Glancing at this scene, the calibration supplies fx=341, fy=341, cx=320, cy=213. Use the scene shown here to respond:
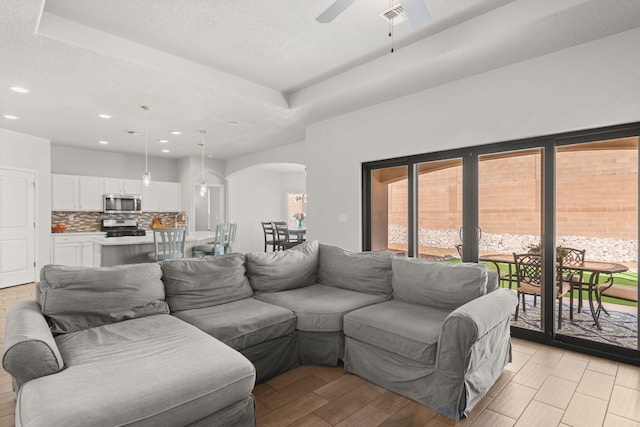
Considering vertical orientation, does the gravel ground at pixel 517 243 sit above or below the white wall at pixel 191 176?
below

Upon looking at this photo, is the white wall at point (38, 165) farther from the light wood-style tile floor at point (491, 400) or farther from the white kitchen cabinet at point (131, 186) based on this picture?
the light wood-style tile floor at point (491, 400)

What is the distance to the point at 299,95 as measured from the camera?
14.7 feet

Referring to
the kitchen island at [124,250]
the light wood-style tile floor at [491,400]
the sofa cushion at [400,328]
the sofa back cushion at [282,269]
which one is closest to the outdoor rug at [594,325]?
the light wood-style tile floor at [491,400]

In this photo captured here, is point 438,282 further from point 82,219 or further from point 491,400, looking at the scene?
point 82,219

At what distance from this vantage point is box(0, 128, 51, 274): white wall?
575 centimetres

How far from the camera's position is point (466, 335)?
1.97 m

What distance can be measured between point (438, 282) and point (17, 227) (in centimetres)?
691

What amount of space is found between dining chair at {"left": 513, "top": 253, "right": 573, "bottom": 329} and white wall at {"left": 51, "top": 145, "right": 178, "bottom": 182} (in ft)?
26.2

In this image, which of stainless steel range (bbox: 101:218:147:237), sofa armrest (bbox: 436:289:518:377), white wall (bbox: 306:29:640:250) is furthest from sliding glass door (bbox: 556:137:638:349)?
stainless steel range (bbox: 101:218:147:237)

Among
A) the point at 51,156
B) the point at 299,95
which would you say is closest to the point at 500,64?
the point at 299,95

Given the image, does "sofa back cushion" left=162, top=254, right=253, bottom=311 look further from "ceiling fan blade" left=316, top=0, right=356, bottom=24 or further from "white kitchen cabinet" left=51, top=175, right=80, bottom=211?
"white kitchen cabinet" left=51, top=175, right=80, bottom=211

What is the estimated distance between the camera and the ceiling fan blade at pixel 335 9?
81.5 inches

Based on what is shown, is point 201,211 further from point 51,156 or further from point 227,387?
point 227,387

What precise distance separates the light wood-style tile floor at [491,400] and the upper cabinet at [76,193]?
5.32 meters
